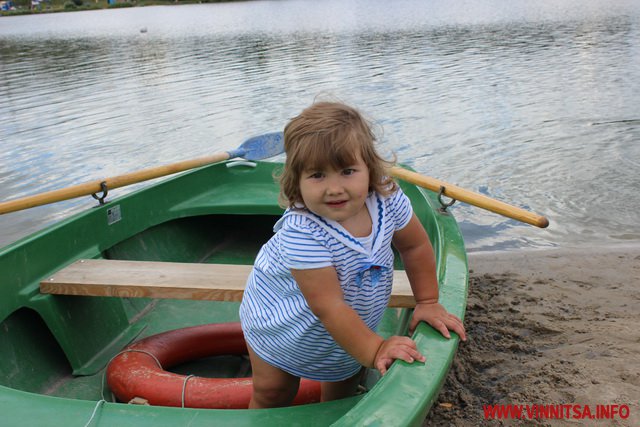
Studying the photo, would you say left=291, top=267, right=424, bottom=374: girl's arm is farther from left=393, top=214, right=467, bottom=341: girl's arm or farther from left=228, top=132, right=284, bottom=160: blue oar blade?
left=228, top=132, right=284, bottom=160: blue oar blade

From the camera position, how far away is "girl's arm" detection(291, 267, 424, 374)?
68.1 inches

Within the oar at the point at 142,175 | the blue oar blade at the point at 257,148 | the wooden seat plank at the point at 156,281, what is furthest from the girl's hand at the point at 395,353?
the blue oar blade at the point at 257,148

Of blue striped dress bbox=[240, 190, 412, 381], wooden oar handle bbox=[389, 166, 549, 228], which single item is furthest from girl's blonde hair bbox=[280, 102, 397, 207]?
wooden oar handle bbox=[389, 166, 549, 228]

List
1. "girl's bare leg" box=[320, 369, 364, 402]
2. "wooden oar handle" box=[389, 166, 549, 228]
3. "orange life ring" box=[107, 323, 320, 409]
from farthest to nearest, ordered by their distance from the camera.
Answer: "wooden oar handle" box=[389, 166, 549, 228], "orange life ring" box=[107, 323, 320, 409], "girl's bare leg" box=[320, 369, 364, 402]

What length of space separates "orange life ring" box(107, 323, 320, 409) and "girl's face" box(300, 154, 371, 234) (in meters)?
1.00

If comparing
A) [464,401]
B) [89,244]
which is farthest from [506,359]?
[89,244]

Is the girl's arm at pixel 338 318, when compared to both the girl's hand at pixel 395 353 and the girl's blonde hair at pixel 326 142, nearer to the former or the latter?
the girl's hand at pixel 395 353

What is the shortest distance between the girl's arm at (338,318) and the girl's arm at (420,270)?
34 cm

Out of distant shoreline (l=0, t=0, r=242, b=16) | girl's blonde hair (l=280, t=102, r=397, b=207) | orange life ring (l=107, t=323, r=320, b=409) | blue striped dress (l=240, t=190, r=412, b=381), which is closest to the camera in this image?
girl's blonde hair (l=280, t=102, r=397, b=207)

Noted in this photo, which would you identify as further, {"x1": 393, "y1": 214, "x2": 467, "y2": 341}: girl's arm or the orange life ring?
the orange life ring

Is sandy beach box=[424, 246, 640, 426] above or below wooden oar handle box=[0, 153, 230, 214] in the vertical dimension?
below

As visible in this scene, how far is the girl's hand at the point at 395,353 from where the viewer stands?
176 cm

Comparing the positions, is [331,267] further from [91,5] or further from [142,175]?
[91,5]

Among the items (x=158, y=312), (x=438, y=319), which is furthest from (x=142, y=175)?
(x=438, y=319)
